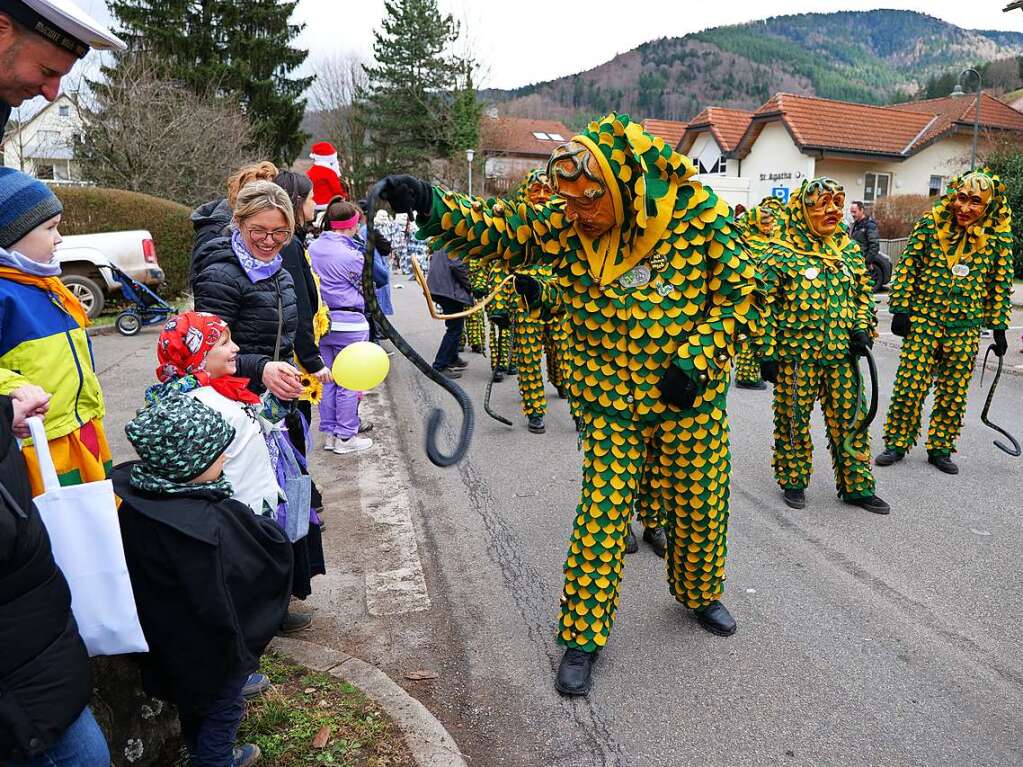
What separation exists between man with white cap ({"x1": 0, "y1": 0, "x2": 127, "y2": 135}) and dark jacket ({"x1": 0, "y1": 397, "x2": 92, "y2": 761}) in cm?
86

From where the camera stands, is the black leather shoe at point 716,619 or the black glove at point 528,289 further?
the black glove at point 528,289

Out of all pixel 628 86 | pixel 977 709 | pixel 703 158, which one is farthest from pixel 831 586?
pixel 628 86

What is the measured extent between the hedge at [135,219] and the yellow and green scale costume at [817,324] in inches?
474

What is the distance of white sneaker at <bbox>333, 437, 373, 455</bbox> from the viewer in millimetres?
6242

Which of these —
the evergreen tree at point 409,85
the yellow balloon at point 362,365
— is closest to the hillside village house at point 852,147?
the evergreen tree at point 409,85

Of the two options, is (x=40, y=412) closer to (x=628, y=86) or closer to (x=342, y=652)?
(x=342, y=652)

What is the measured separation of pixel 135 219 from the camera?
13.4 metres

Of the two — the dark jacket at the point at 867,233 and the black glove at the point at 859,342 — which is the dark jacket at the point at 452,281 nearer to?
the black glove at the point at 859,342

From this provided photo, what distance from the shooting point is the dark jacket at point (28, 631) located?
1.52 meters

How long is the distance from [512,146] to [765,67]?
81985mm

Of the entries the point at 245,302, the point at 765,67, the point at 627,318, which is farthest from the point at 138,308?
the point at 765,67

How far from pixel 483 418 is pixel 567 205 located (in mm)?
4690

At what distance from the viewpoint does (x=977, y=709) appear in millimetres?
2908

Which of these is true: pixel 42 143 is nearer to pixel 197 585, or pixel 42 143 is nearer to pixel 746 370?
pixel 746 370
